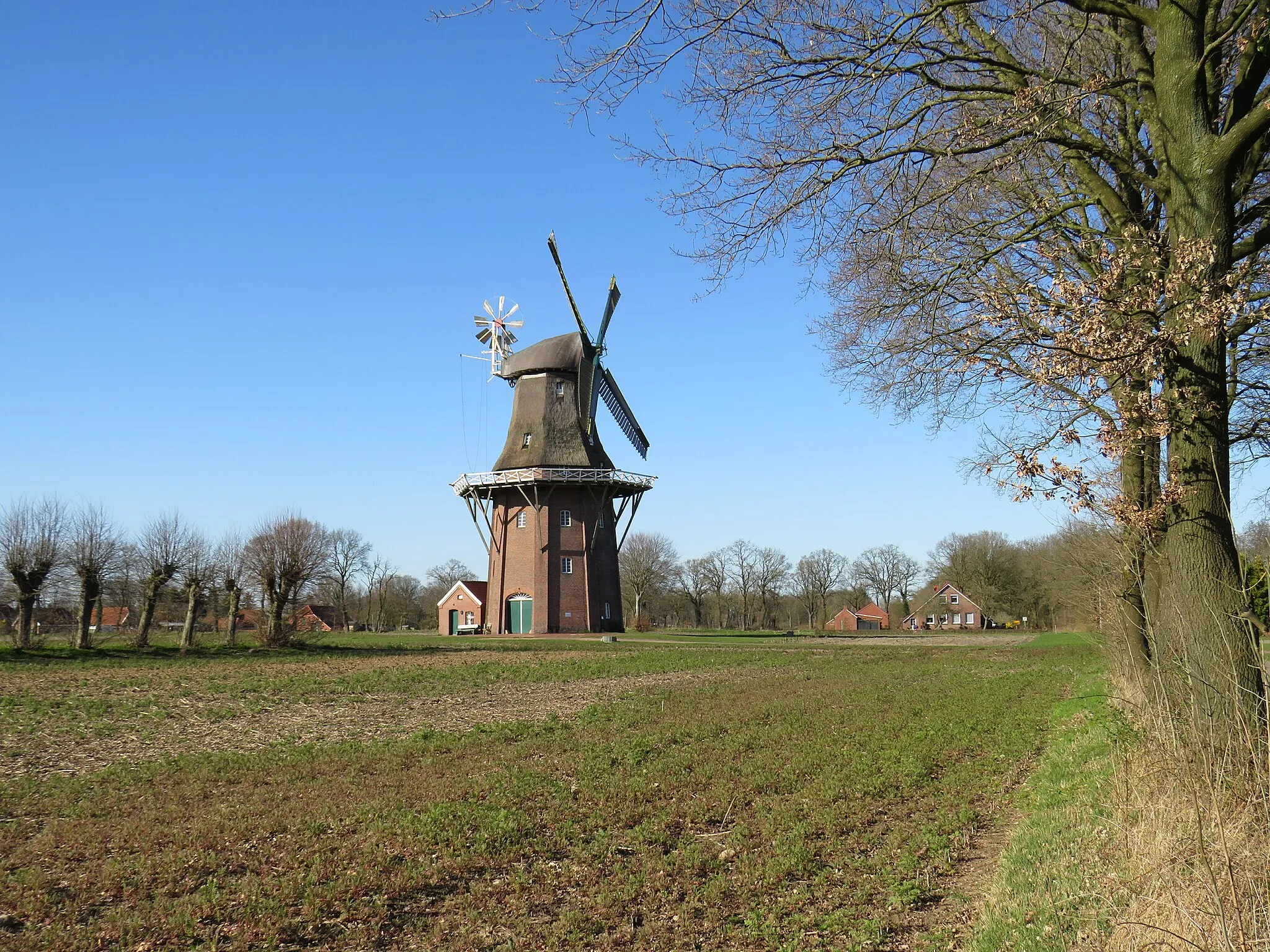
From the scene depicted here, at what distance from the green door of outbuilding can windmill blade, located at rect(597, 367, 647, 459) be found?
11651 millimetres

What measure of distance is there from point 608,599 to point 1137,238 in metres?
44.0

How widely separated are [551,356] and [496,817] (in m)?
43.0

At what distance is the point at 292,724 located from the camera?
15.0 meters

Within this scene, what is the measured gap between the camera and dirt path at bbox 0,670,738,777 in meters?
11.9

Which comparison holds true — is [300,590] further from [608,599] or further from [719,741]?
[719,741]

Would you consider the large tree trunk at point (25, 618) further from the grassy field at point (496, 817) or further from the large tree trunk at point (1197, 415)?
the large tree trunk at point (1197, 415)

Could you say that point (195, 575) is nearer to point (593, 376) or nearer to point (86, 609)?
point (86, 609)

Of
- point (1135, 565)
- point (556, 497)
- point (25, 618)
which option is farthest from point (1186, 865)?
point (556, 497)

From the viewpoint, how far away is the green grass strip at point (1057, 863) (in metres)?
5.00

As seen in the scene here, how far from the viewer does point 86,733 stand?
531 inches

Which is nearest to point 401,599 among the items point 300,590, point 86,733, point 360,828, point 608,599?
point 608,599

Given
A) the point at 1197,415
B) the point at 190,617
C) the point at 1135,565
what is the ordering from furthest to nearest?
the point at 190,617 → the point at 1135,565 → the point at 1197,415

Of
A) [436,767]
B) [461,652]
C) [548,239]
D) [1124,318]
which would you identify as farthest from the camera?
[548,239]

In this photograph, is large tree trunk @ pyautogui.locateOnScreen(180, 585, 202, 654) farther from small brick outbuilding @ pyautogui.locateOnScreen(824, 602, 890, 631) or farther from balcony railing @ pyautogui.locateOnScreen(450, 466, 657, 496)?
small brick outbuilding @ pyautogui.locateOnScreen(824, 602, 890, 631)
